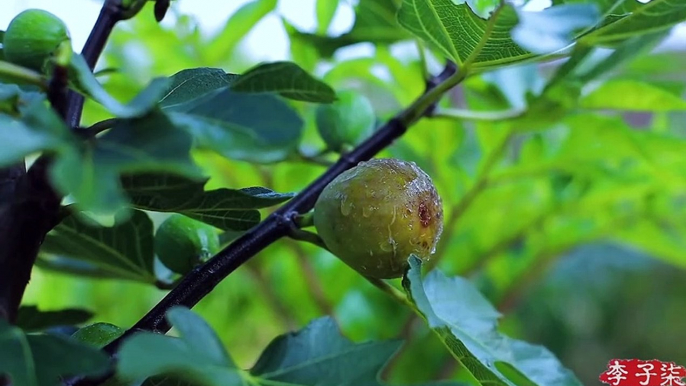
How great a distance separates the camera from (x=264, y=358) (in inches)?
12.2

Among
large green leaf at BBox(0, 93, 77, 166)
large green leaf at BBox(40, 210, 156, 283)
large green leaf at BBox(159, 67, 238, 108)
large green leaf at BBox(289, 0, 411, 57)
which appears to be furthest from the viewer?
large green leaf at BBox(289, 0, 411, 57)

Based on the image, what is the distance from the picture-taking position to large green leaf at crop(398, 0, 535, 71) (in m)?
0.34

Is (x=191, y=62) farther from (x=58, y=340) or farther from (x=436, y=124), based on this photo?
(x=58, y=340)

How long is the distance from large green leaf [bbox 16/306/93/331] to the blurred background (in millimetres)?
114

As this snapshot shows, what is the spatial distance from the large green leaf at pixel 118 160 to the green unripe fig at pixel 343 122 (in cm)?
27

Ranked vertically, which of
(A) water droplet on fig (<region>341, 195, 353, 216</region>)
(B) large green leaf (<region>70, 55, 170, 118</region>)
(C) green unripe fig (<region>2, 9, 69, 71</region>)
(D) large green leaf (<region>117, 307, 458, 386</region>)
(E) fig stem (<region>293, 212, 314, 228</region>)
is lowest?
(D) large green leaf (<region>117, 307, 458, 386</region>)

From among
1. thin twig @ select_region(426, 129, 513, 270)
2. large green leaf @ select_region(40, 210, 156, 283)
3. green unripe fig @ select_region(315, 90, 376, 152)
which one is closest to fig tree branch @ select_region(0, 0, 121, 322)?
large green leaf @ select_region(40, 210, 156, 283)

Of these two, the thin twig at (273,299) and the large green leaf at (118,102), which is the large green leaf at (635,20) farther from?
the thin twig at (273,299)

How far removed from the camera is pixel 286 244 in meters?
0.82

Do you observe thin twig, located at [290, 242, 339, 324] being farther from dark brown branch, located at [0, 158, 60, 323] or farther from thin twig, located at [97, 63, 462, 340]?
dark brown branch, located at [0, 158, 60, 323]

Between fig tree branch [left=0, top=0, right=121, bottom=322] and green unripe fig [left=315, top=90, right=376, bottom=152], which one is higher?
green unripe fig [left=315, top=90, right=376, bottom=152]

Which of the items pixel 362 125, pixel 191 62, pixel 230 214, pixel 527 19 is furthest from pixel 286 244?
pixel 527 19

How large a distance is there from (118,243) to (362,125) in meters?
0.19
